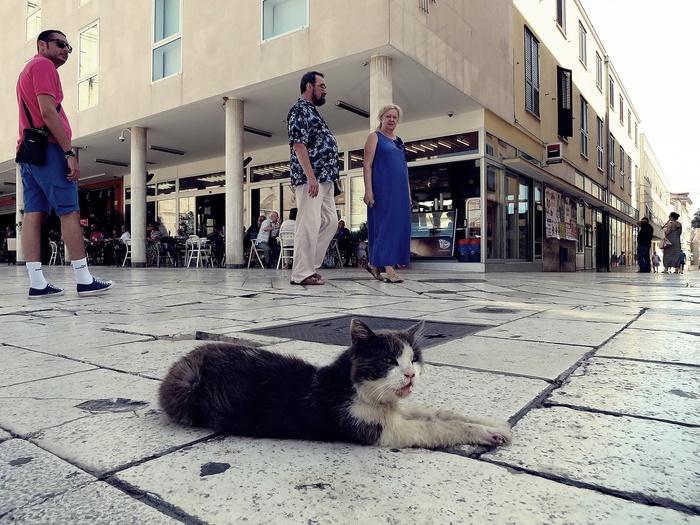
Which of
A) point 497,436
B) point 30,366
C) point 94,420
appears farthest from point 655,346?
point 30,366

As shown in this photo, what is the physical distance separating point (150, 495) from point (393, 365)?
58 cm

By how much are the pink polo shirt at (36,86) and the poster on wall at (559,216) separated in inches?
570

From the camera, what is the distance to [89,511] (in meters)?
0.82

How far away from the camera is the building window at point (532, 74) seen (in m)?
14.2

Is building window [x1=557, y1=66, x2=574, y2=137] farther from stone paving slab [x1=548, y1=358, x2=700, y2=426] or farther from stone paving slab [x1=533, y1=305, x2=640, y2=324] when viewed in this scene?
stone paving slab [x1=548, y1=358, x2=700, y2=426]

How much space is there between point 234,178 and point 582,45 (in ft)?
53.7

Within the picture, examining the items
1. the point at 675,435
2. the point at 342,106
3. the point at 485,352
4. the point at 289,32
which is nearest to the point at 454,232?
the point at 342,106

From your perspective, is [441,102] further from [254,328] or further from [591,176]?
[591,176]

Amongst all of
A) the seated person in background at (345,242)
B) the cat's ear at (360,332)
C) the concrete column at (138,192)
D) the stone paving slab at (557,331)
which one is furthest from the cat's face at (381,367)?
the concrete column at (138,192)

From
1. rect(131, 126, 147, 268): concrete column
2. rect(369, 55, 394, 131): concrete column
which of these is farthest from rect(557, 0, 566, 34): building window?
rect(131, 126, 147, 268): concrete column

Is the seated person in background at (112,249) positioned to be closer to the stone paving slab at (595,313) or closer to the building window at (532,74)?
the building window at (532,74)

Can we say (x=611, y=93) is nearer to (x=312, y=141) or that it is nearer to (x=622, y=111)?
(x=622, y=111)

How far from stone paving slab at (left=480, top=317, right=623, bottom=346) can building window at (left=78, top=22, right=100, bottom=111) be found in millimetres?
14424

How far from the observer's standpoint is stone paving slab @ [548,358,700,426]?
1299mm
